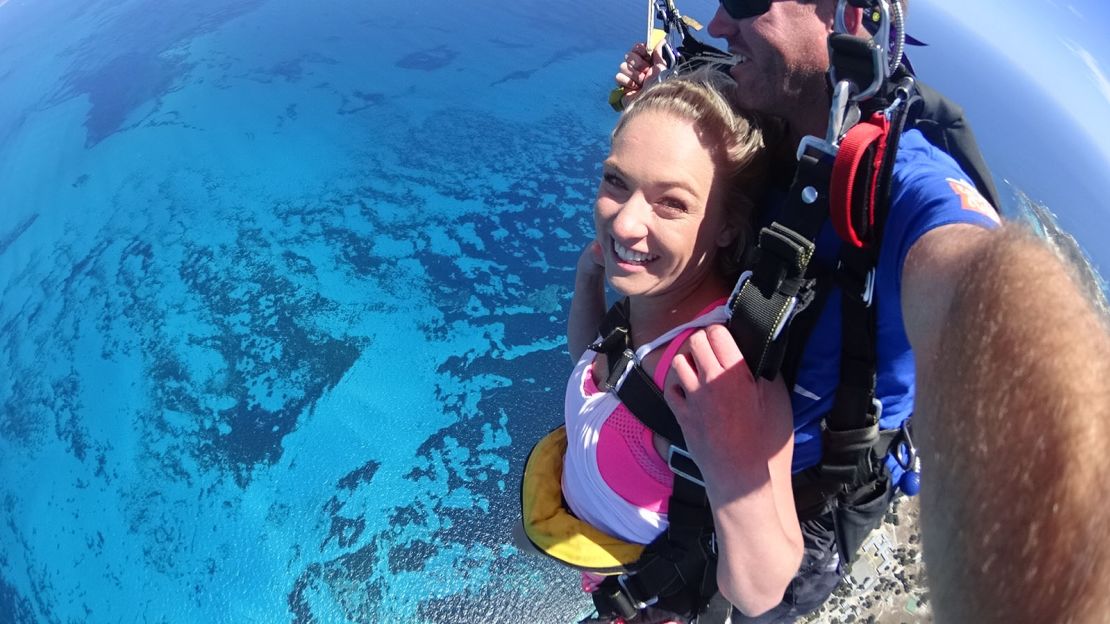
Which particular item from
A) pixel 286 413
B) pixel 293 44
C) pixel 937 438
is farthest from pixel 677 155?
pixel 293 44

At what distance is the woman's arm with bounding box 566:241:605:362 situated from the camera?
2.11 m

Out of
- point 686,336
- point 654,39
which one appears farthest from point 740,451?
point 654,39

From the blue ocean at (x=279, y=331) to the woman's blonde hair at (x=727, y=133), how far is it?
4.76 metres

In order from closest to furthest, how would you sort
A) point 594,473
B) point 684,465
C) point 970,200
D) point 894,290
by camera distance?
point 970,200, point 894,290, point 684,465, point 594,473

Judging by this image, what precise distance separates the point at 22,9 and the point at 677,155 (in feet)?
80.4

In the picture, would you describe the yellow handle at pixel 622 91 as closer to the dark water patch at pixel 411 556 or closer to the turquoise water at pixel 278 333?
the turquoise water at pixel 278 333

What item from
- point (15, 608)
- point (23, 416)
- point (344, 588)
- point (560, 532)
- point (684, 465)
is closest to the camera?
point (684, 465)

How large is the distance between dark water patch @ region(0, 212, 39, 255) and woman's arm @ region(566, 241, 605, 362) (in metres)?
11.1

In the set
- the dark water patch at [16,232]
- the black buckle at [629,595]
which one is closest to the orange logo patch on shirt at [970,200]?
the black buckle at [629,595]

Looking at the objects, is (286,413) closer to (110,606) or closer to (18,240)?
(110,606)

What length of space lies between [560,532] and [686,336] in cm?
77

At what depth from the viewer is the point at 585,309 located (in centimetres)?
219

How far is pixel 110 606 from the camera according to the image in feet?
17.0

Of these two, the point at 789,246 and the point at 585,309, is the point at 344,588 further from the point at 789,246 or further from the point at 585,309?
the point at 789,246
